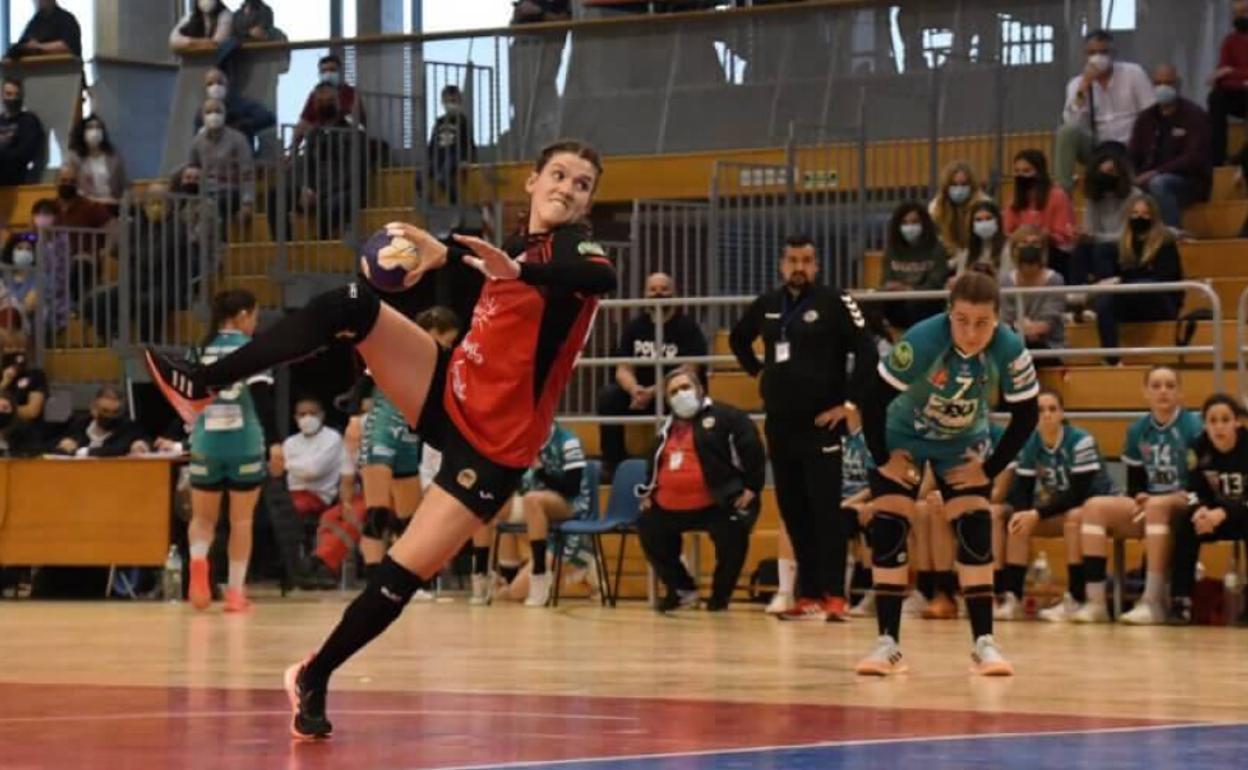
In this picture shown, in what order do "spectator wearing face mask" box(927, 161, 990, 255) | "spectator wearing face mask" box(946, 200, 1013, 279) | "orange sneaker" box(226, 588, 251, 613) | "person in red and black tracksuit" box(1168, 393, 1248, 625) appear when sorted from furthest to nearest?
"spectator wearing face mask" box(927, 161, 990, 255) < "spectator wearing face mask" box(946, 200, 1013, 279) < "orange sneaker" box(226, 588, 251, 613) < "person in red and black tracksuit" box(1168, 393, 1248, 625)

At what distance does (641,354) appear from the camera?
63.1 ft

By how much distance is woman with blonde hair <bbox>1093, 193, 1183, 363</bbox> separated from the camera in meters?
17.5

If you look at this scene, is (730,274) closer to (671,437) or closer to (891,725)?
(671,437)

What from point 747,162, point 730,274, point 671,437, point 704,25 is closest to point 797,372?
point 671,437

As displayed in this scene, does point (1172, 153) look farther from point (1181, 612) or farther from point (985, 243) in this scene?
point (1181, 612)

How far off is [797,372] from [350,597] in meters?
5.17

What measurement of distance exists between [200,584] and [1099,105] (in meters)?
7.78

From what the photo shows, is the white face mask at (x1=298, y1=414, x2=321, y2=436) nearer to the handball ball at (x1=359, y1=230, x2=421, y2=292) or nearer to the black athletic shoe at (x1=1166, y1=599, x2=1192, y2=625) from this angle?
the black athletic shoe at (x1=1166, y1=599, x2=1192, y2=625)

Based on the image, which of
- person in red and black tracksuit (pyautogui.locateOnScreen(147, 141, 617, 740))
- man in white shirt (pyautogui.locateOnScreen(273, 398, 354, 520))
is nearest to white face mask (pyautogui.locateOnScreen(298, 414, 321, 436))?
man in white shirt (pyautogui.locateOnScreen(273, 398, 354, 520))

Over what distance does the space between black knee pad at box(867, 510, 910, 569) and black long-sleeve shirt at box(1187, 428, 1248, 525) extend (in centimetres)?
472

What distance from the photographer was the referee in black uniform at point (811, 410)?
1591 cm

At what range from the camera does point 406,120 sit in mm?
24016

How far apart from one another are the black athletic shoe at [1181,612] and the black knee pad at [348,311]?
28.8 ft

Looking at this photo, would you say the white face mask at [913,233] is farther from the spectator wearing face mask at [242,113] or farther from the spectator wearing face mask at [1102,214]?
the spectator wearing face mask at [242,113]
